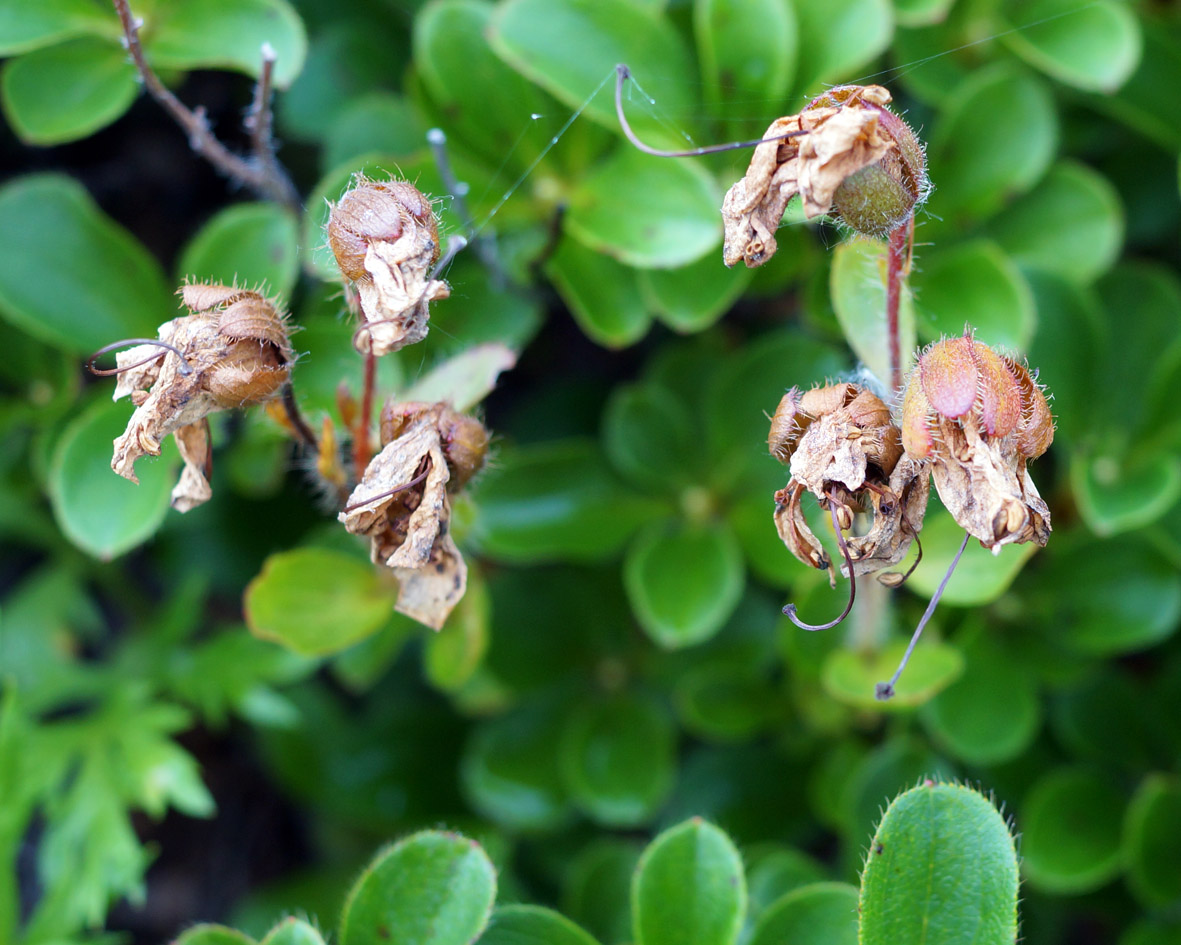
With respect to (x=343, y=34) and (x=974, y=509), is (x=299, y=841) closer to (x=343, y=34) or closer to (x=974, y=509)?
(x=343, y=34)

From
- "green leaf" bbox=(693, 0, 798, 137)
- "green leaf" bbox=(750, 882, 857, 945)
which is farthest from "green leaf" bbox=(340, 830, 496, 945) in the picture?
"green leaf" bbox=(693, 0, 798, 137)

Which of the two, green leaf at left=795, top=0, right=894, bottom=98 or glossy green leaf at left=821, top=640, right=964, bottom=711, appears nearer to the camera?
glossy green leaf at left=821, top=640, right=964, bottom=711

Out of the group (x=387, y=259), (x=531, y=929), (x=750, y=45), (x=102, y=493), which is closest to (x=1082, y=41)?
(x=750, y=45)

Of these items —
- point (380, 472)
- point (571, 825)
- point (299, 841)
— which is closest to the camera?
point (380, 472)

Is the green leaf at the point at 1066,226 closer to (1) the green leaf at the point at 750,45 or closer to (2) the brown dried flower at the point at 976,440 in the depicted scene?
(1) the green leaf at the point at 750,45

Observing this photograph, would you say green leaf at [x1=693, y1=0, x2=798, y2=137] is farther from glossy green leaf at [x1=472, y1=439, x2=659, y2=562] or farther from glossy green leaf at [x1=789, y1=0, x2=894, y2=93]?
glossy green leaf at [x1=472, y1=439, x2=659, y2=562]

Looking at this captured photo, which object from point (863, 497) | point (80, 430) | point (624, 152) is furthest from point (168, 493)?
point (863, 497)

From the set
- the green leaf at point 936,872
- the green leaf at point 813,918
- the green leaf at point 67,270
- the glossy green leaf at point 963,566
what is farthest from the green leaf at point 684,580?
the green leaf at point 67,270

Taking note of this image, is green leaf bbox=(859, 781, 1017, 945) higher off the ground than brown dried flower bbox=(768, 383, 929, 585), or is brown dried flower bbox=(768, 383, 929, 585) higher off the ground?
brown dried flower bbox=(768, 383, 929, 585)
